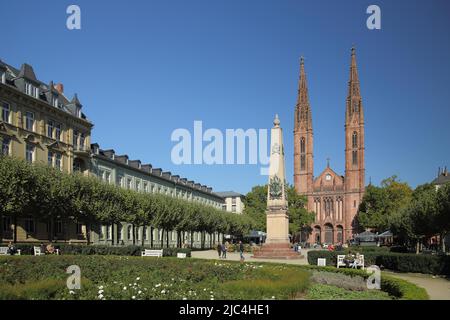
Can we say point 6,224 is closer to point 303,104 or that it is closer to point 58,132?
point 58,132

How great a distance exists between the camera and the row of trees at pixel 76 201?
34719 millimetres

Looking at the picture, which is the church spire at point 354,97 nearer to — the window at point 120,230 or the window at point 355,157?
the window at point 355,157

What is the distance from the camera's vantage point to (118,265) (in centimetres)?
2017

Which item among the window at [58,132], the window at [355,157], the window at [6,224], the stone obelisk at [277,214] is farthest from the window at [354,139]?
the window at [6,224]

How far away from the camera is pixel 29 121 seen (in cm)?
4706

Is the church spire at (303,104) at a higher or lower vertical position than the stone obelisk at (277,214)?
higher

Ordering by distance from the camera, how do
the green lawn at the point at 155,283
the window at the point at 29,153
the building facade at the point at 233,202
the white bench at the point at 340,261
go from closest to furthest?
the green lawn at the point at 155,283, the white bench at the point at 340,261, the window at the point at 29,153, the building facade at the point at 233,202

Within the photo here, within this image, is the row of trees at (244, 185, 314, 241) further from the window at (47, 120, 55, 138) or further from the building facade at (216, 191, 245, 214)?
the window at (47, 120, 55, 138)

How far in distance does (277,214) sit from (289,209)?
69.1 m

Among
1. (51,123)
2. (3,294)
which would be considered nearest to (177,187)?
(51,123)

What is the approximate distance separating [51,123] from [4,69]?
9027 mm

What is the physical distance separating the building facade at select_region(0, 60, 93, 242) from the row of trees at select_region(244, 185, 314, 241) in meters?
51.4
